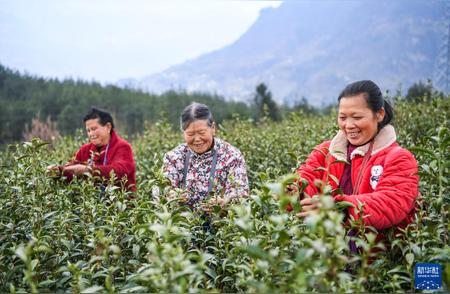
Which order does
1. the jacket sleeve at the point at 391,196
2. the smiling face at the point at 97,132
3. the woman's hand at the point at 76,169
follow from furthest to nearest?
the smiling face at the point at 97,132, the woman's hand at the point at 76,169, the jacket sleeve at the point at 391,196

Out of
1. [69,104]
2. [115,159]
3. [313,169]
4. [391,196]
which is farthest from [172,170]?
[69,104]

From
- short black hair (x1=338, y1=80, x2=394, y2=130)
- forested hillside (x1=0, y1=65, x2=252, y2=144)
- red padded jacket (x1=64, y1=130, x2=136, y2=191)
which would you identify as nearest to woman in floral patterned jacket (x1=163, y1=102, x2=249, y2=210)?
red padded jacket (x1=64, y1=130, x2=136, y2=191)

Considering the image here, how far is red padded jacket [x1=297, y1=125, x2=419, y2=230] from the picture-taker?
2.38 metres

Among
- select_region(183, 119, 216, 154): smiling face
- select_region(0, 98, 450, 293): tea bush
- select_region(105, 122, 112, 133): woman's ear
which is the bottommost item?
select_region(0, 98, 450, 293): tea bush

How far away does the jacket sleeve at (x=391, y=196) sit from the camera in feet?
7.75

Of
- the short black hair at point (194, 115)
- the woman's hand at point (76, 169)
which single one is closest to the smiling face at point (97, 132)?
the woman's hand at point (76, 169)

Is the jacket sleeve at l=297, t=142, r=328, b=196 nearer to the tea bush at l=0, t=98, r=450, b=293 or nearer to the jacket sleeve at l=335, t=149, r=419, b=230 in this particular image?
the tea bush at l=0, t=98, r=450, b=293

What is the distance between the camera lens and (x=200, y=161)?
3887 millimetres

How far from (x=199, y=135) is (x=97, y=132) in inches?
72.4

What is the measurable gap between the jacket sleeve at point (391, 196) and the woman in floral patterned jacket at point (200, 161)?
1.44 meters

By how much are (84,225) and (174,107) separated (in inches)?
1666

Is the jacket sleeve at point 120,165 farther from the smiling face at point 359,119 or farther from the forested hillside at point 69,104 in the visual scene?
the forested hillside at point 69,104

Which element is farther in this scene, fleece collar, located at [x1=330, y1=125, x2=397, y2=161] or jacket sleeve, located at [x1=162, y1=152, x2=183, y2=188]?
jacket sleeve, located at [x1=162, y1=152, x2=183, y2=188]

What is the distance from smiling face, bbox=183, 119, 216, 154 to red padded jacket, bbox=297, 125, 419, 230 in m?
1.17
